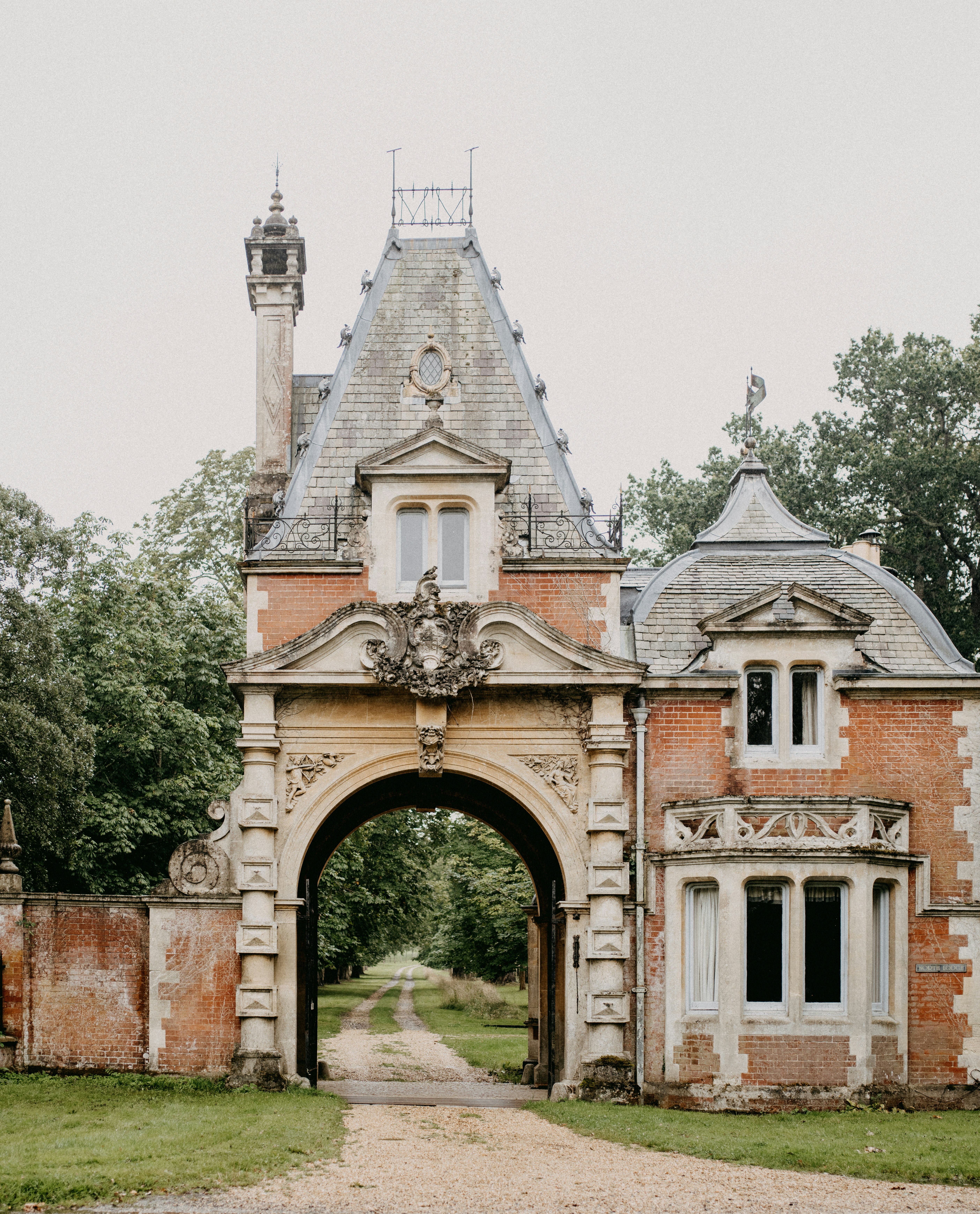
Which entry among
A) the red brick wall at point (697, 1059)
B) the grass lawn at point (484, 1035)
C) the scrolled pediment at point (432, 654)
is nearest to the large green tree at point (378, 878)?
the grass lawn at point (484, 1035)

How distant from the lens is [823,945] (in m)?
19.6

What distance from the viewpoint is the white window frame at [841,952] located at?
19.4 m

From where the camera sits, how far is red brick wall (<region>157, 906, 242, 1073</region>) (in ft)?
65.2

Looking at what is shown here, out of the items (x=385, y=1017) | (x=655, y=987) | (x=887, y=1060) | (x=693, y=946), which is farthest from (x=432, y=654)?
(x=385, y=1017)

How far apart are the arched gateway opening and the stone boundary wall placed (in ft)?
3.97

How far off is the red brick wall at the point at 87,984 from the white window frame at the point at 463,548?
6.52 metres

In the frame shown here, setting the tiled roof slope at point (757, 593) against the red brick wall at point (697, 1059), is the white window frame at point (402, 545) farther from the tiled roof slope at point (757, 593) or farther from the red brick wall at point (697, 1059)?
the red brick wall at point (697, 1059)

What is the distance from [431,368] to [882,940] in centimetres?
1121

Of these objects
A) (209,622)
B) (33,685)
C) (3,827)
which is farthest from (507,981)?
(3,827)

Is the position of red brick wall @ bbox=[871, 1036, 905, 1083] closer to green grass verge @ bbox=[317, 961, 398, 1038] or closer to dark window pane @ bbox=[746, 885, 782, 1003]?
dark window pane @ bbox=[746, 885, 782, 1003]

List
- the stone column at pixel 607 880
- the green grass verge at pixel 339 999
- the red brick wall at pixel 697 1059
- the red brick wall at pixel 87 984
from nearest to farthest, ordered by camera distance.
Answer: the red brick wall at pixel 697 1059 < the stone column at pixel 607 880 < the red brick wall at pixel 87 984 < the green grass verge at pixel 339 999

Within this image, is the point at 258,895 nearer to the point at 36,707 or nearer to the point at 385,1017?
the point at 36,707

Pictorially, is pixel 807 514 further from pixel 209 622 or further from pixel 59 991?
pixel 59 991

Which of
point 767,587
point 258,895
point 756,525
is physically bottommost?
point 258,895
